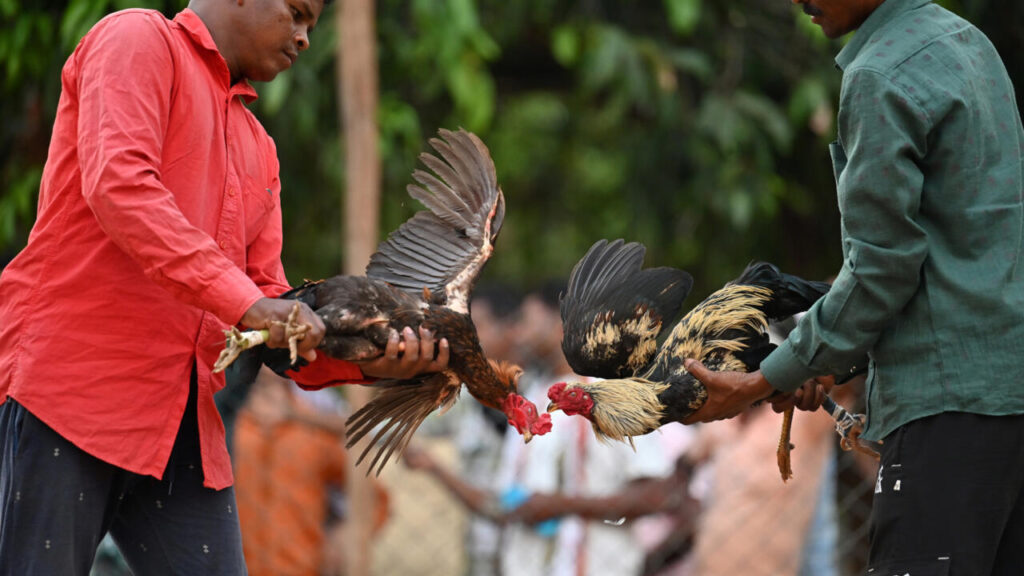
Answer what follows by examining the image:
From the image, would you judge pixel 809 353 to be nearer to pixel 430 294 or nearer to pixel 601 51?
pixel 430 294

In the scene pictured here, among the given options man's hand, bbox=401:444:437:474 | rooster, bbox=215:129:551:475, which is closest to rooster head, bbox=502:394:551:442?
rooster, bbox=215:129:551:475

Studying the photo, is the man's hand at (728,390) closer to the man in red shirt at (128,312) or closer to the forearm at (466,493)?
the man in red shirt at (128,312)

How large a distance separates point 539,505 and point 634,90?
2.17 meters

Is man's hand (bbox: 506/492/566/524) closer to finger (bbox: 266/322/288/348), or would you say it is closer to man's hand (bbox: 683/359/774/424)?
man's hand (bbox: 683/359/774/424)

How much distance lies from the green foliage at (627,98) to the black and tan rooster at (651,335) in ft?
7.18

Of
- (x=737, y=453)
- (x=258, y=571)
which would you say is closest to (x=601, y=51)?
(x=737, y=453)

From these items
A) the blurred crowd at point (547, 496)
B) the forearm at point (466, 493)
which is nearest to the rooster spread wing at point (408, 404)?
the blurred crowd at point (547, 496)

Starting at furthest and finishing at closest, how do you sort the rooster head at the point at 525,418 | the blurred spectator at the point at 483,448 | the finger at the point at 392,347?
the blurred spectator at the point at 483,448, the rooster head at the point at 525,418, the finger at the point at 392,347

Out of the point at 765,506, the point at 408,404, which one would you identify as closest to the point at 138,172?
the point at 408,404

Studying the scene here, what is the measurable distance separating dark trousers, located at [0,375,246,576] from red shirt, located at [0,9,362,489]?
0.06 m

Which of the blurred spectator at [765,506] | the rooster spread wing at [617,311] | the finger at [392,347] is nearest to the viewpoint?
the finger at [392,347]

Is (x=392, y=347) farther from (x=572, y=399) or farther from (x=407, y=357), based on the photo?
(x=572, y=399)

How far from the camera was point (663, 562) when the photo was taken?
5.54m

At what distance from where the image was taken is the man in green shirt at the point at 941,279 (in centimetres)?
242
